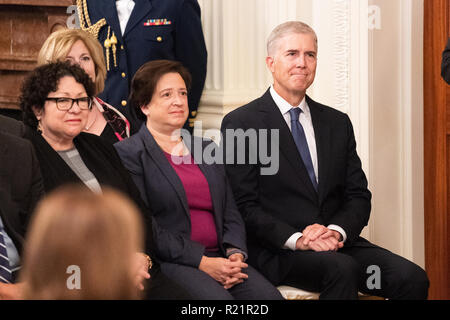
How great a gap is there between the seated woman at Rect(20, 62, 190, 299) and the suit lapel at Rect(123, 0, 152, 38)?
0.86m

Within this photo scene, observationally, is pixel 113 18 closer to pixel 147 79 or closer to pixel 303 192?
pixel 147 79

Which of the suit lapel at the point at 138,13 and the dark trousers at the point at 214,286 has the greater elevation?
the suit lapel at the point at 138,13

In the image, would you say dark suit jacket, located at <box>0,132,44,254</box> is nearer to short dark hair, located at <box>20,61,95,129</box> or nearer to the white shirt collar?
short dark hair, located at <box>20,61,95,129</box>

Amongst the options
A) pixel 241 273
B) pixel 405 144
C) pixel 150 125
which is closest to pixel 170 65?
pixel 150 125

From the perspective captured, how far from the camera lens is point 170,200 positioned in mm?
2840

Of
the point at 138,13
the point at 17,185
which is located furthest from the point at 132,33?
the point at 17,185

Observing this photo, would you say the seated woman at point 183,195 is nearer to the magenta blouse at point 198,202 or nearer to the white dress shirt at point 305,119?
the magenta blouse at point 198,202

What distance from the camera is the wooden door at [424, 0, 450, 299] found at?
3746 millimetres

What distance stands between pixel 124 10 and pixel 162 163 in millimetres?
1034

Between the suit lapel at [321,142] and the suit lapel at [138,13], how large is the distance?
2.88ft

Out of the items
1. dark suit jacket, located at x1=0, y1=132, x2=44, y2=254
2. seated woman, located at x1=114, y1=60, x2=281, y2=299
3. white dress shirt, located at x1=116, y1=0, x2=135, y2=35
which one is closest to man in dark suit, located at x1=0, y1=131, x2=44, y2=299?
dark suit jacket, located at x1=0, y1=132, x2=44, y2=254

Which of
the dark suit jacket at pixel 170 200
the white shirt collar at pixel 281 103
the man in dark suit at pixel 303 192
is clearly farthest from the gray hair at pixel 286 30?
the dark suit jacket at pixel 170 200

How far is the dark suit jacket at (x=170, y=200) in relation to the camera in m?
2.79

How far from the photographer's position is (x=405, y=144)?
12.5ft
